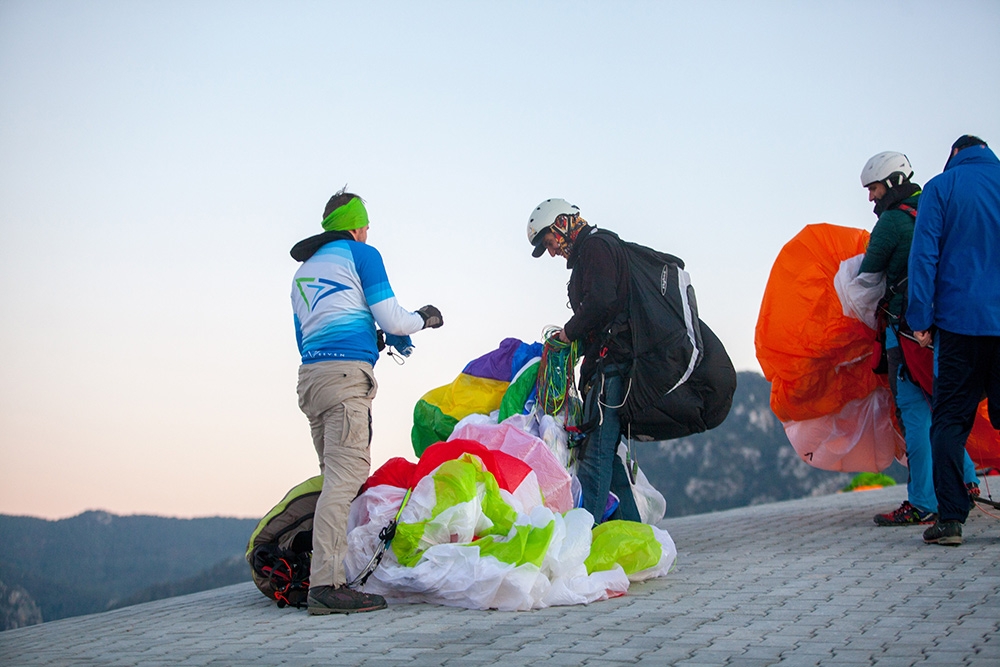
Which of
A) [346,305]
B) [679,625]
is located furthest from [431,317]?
[679,625]

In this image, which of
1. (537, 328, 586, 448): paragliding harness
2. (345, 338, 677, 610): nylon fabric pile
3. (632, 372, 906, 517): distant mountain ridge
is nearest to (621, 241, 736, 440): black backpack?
(537, 328, 586, 448): paragliding harness

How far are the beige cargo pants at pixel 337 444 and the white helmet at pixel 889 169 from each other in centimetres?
328

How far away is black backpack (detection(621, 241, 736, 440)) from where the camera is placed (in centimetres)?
532

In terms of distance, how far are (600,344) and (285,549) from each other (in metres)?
2.04

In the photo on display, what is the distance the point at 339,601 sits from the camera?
13.9ft

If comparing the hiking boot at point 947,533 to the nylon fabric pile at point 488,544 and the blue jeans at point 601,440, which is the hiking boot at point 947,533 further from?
the blue jeans at point 601,440

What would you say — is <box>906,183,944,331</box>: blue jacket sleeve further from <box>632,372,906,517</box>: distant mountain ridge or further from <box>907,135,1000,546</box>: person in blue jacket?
<box>632,372,906,517</box>: distant mountain ridge

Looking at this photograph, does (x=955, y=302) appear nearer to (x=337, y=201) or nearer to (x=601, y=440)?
(x=601, y=440)

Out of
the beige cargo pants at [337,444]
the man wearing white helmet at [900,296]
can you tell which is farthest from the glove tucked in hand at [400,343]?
the man wearing white helmet at [900,296]

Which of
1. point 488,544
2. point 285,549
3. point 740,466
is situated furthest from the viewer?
point 740,466

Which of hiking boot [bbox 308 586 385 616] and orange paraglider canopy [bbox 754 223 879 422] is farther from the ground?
orange paraglider canopy [bbox 754 223 879 422]

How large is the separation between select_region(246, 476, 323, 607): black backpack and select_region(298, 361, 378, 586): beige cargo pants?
271mm

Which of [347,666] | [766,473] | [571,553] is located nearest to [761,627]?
[571,553]

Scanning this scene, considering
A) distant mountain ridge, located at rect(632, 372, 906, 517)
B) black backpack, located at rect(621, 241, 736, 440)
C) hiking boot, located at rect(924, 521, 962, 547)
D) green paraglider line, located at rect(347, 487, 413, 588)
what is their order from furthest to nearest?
1. distant mountain ridge, located at rect(632, 372, 906, 517)
2. black backpack, located at rect(621, 241, 736, 440)
3. hiking boot, located at rect(924, 521, 962, 547)
4. green paraglider line, located at rect(347, 487, 413, 588)
